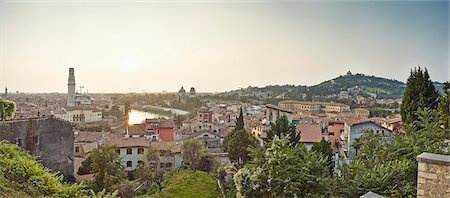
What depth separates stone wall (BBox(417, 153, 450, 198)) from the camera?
9.67ft

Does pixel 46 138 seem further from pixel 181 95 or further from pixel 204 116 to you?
pixel 181 95

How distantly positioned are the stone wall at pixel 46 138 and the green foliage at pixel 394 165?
6031 millimetres

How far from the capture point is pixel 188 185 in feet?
36.2

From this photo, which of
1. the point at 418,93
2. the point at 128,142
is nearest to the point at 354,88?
the point at 128,142

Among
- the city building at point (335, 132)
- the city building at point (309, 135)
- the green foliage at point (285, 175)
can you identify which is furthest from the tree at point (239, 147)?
the city building at point (335, 132)

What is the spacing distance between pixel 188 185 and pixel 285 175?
17.3ft

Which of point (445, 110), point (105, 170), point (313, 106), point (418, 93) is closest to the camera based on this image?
point (445, 110)

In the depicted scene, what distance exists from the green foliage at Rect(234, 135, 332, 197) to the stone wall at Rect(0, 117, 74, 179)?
4.33 m

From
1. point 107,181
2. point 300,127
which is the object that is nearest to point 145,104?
point 300,127

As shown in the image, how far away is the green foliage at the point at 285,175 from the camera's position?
6.27m

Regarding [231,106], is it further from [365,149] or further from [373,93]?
[365,149]

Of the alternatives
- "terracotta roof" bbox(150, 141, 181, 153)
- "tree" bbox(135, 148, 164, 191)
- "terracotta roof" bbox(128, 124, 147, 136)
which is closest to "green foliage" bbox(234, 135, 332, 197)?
"tree" bbox(135, 148, 164, 191)

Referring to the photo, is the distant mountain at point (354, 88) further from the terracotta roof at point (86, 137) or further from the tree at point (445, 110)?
the tree at point (445, 110)

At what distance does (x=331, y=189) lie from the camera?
614 centimetres
